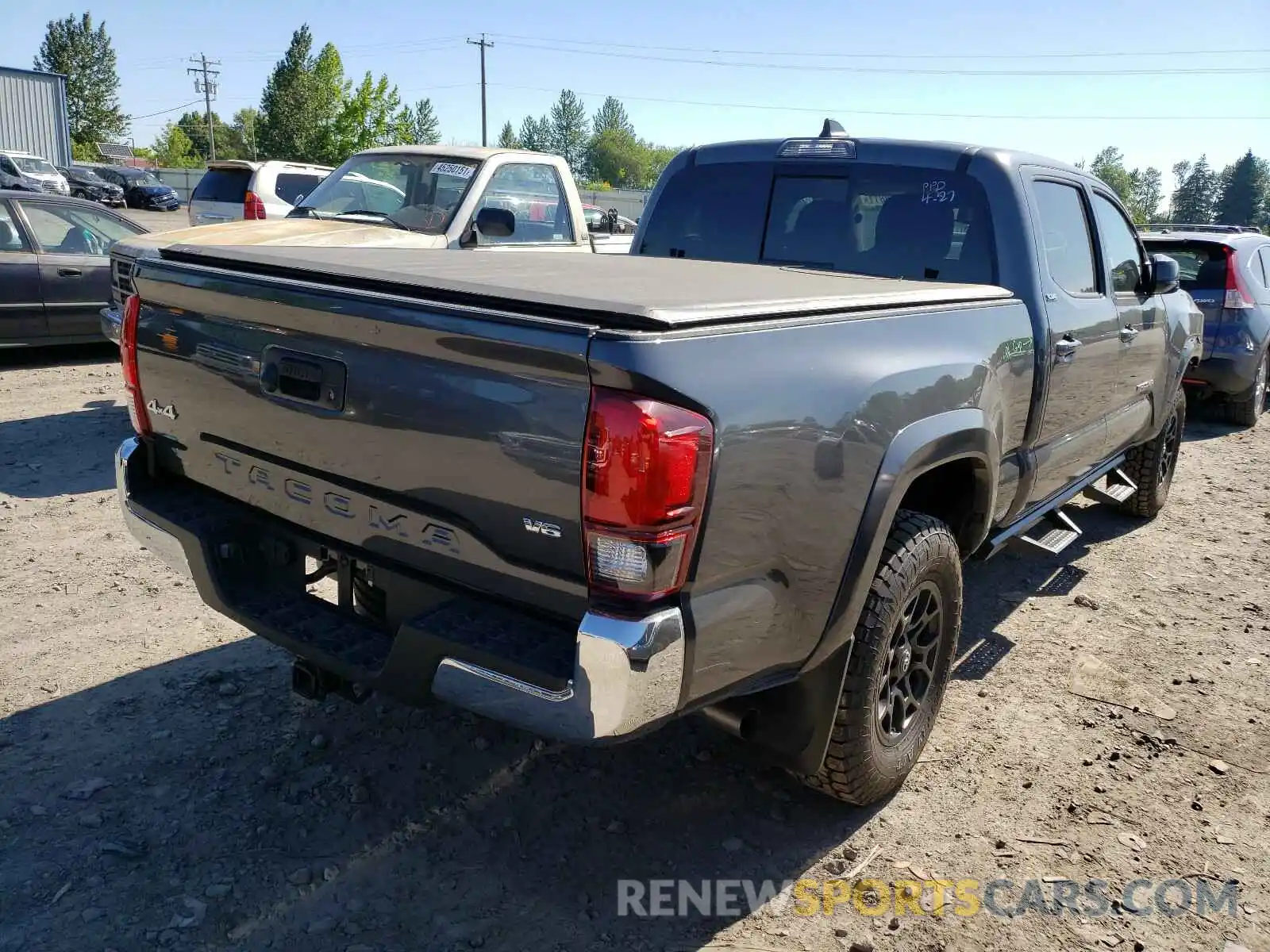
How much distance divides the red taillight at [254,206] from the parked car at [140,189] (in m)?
38.7

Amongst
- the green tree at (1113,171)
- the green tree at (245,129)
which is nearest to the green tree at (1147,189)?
the green tree at (1113,171)

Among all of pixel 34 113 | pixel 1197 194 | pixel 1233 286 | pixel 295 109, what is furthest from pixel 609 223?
pixel 1197 194

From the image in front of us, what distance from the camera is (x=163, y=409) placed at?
119 inches

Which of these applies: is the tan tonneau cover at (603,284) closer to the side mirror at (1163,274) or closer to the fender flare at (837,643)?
the fender flare at (837,643)

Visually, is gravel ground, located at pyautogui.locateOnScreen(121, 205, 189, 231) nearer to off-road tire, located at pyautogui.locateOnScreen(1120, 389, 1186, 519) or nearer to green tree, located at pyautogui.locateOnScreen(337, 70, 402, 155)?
green tree, located at pyautogui.locateOnScreen(337, 70, 402, 155)

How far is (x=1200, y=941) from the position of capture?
2609 mm

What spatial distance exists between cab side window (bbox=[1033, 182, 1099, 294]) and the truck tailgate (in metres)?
2.69

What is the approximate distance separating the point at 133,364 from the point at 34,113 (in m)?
47.1

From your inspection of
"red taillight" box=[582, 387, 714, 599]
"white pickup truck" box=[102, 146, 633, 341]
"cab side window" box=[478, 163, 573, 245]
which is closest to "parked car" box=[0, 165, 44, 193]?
"white pickup truck" box=[102, 146, 633, 341]

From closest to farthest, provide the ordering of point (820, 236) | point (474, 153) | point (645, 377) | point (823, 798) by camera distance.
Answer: point (645, 377) → point (823, 798) → point (820, 236) → point (474, 153)

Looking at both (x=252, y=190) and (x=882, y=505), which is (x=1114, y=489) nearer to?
(x=882, y=505)

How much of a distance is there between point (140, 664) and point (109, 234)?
720 cm

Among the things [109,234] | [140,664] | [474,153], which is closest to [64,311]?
[109,234]

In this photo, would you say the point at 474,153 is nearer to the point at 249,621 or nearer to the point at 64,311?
the point at 64,311
